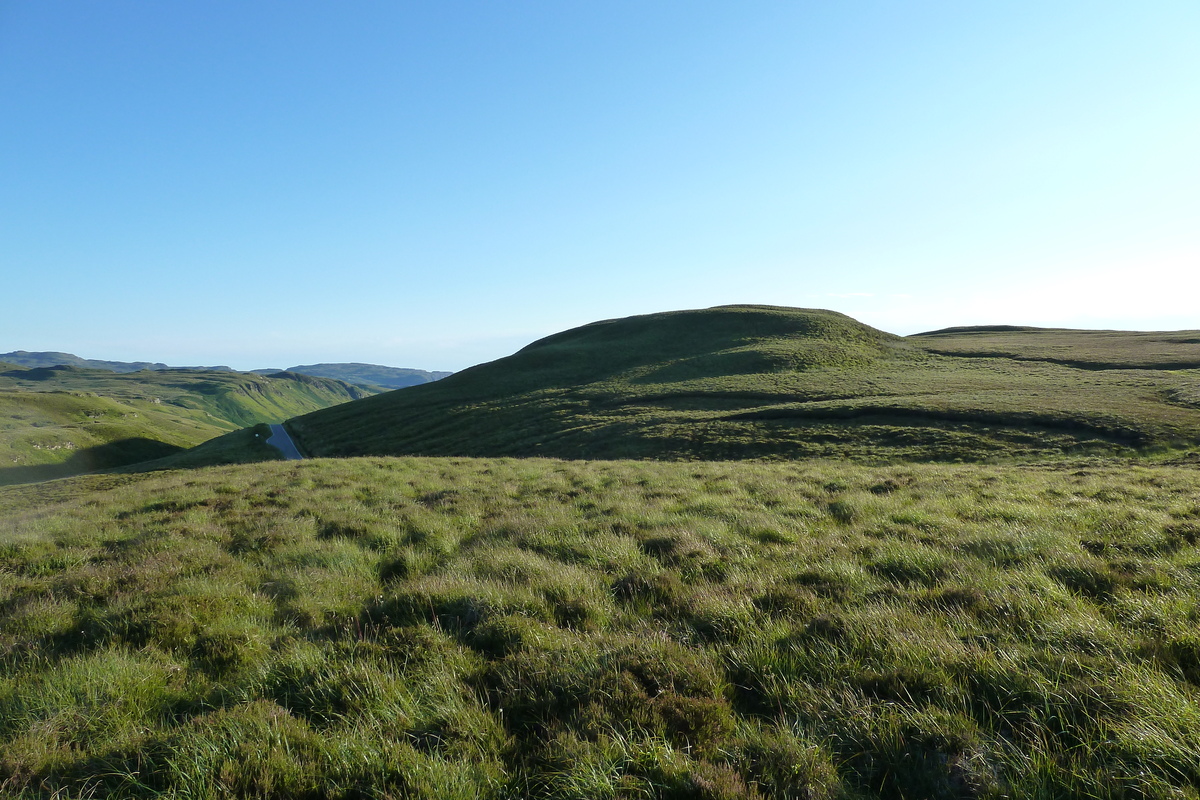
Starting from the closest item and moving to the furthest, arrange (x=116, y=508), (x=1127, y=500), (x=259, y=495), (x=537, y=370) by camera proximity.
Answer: (x=1127, y=500) < (x=116, y=508) < (x=259, y=495) < (x=537, y=370)

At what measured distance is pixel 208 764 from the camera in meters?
3.68

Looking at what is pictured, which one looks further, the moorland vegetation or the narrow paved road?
the narrow paved road

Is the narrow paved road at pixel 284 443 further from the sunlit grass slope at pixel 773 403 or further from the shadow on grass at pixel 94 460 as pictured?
the shadow on grass at pixel 94 460

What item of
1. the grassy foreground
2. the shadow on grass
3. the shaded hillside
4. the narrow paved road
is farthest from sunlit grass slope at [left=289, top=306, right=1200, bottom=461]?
the shadow on grass

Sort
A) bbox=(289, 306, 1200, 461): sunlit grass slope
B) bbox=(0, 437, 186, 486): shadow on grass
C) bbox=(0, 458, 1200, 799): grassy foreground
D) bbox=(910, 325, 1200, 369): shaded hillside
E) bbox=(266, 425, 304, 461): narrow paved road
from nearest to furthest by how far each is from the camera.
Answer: bbox=(0, 458, 1200, 799): grassy foreground
bbox=(289, 306, 1200, 461): sunlit grass slope
bbox=(910, 325, 1200, 369): shaded hillside
bbox=(266, 425, 304, 461): narrow paved road
bbox=(0, 437, 186, 486): shadow on grass

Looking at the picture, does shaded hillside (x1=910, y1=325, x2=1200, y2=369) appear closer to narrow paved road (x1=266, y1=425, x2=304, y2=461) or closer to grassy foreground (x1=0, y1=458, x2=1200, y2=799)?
grassy foreground (x1=0, y1=458, x2=1200, y2=799)

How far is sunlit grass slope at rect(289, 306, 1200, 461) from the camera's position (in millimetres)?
31953

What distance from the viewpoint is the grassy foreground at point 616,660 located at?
3.56 metres

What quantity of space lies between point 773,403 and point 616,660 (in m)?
44.8

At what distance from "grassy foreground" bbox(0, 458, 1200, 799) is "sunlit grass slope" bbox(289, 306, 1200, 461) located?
24361 mm

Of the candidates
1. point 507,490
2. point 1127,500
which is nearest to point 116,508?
point 507,490

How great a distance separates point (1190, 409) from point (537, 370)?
219 ft

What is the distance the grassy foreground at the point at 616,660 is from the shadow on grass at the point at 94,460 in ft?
261

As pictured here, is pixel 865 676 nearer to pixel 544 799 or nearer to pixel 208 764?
pixel 544 799
